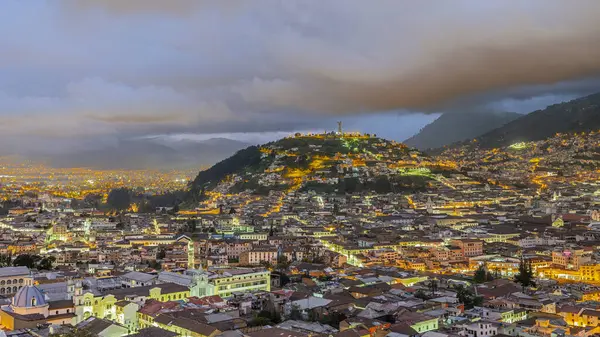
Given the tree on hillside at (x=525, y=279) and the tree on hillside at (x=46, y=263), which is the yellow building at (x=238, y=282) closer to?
the tree on hillside at (x=46, y=263)

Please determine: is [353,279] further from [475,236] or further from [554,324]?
[475,236]

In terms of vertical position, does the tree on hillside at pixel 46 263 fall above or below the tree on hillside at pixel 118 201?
below

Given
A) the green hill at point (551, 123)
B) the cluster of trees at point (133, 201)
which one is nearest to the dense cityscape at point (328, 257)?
the cluster of trees at point (133, 201)

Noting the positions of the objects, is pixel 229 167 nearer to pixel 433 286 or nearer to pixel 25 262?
pixel 25 262

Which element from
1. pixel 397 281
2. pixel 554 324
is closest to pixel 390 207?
pixel 397 281

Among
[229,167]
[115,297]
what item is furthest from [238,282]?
[229,167]

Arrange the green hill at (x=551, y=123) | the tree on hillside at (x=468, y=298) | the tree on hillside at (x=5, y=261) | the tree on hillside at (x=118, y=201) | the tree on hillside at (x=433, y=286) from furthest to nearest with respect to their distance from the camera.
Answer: the green hill at (x=551, y=123), the tree on hillside at (x=118, y=201), the tree on hillside at (x=5, y=261), the tree on hillside at (x=433, y=286), the tree on hillside at (x=468, y=298)

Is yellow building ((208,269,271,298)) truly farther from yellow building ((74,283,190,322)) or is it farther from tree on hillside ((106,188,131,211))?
tree on hillside ((106,188,131,211))

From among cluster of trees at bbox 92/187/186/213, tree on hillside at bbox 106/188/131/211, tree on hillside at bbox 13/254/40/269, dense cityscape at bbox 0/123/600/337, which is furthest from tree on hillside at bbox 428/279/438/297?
tree on hillside at bbox 106/188/131/211
